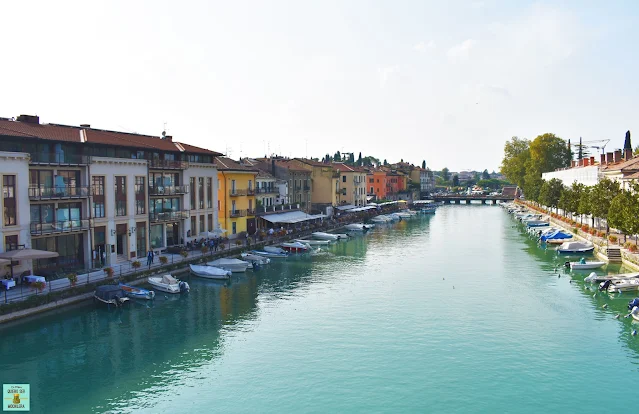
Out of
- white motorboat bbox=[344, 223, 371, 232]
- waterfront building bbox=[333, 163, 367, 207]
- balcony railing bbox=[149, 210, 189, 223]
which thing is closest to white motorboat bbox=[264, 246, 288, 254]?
balcony railing bbox=[149, 210, 189, 223]

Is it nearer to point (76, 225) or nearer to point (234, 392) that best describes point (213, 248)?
point (76, 225)

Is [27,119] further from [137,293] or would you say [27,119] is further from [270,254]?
[270,254]

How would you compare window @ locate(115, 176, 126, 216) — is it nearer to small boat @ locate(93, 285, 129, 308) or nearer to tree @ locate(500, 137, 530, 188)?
small boat @ locate(93, 285, 129, 308)

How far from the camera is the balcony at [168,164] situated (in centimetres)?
4247

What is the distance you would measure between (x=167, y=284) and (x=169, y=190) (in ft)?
37.3

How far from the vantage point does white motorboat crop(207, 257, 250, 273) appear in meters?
43.3

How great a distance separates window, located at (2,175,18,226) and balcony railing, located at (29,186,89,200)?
3.54 feet

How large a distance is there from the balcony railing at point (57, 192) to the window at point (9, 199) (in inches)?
42.5

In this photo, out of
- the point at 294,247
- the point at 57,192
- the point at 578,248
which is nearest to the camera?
the point at 57,192

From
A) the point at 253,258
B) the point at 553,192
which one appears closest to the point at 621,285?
the point at 253,258

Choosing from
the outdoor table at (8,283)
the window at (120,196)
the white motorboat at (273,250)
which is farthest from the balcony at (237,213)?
the outdoor table at (8,283)

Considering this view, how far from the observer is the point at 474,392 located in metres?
20.1

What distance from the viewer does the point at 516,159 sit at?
12938 centimetres

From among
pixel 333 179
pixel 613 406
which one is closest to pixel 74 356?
pixel 613 406
